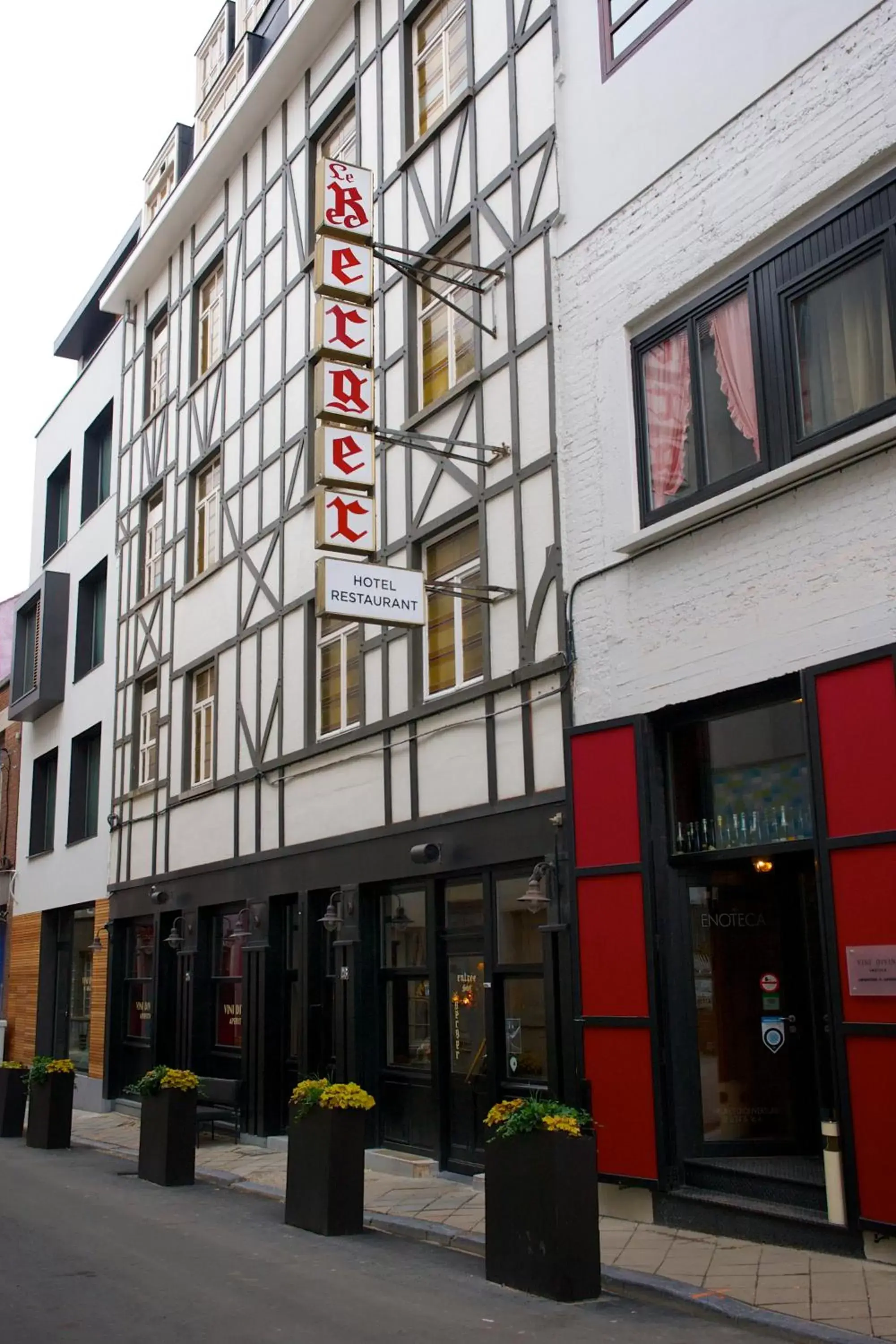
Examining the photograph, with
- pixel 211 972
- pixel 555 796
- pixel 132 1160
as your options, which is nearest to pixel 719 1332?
pixel 555 796

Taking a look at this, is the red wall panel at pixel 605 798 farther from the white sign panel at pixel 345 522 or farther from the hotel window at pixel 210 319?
the hotel window at pixel 210 319

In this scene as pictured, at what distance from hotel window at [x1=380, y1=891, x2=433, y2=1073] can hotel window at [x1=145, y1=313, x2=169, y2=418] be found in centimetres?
1062

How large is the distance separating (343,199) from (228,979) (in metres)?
9.42

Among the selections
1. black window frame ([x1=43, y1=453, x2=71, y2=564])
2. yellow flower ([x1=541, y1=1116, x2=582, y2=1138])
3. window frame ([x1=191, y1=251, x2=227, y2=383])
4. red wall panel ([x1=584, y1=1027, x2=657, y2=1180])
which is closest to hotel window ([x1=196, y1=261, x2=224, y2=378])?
window frame ([x1=191, y1=251, x2=227, y2=383])

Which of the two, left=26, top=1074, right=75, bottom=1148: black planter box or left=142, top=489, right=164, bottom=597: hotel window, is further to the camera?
left=142, top=489, right=164, bottom=597: hotel window

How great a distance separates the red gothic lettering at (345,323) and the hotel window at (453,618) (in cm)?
189

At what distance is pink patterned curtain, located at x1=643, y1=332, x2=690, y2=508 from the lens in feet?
32.4

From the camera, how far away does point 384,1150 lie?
12.7 m

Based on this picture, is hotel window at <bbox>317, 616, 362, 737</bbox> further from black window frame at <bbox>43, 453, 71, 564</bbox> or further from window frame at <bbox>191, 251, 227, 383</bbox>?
black window frame at <bbox>43, 453, 71, 564</bbox>

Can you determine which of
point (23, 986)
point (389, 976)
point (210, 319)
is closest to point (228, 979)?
point (389, 976)

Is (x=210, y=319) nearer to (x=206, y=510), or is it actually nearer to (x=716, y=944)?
(x=206, y=510)

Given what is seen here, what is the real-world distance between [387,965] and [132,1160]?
392 centimetres

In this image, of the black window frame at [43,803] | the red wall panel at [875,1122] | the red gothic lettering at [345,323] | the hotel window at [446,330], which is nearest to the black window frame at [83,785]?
the black window frame at [43,803]

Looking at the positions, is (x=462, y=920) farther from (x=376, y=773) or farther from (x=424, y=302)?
(x=424, y=302)
